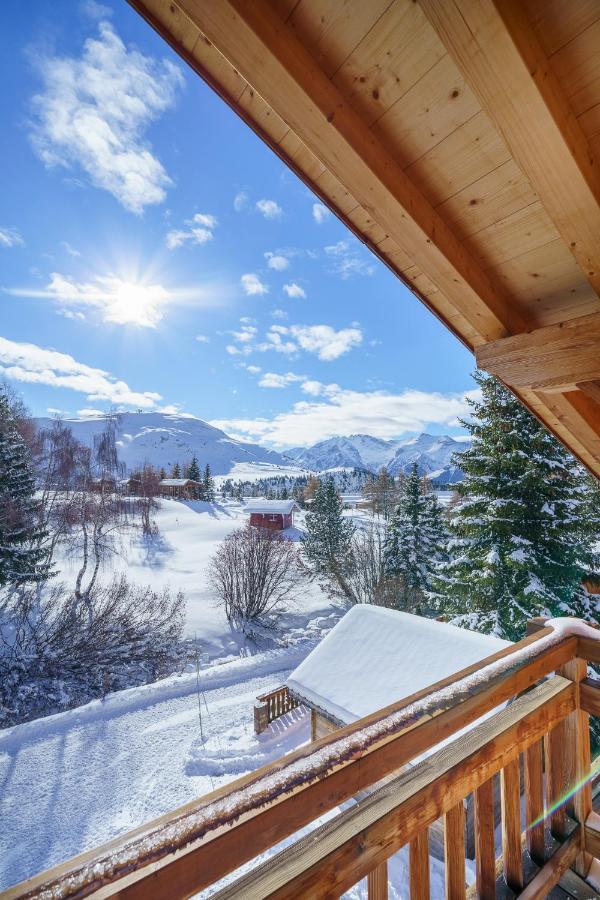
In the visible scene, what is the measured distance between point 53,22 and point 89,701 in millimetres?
12610

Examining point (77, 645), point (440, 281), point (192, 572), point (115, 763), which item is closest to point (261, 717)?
point (115, 763)

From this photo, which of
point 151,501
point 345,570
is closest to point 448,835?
point 345,570

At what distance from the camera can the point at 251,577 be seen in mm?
15047

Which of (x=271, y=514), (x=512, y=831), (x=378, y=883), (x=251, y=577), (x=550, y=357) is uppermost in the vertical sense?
(x=550, y=357)

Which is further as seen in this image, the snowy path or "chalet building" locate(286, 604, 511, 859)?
the snowy path

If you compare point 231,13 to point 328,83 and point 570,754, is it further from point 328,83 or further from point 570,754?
point 570,754

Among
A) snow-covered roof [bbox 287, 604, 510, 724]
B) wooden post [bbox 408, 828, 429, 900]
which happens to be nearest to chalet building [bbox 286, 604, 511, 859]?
snow-covered roof [bbox 287, 604, 510, 724]

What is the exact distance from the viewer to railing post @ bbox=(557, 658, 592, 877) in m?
1.81

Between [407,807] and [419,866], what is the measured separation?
0.33 meters

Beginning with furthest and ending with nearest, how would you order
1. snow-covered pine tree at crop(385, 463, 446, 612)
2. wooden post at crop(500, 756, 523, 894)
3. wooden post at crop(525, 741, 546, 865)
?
snow-covered pine tree at crop(385, 463, 446, 612) < wooden post at crop(525, 741, 546, 865) < wooden post at crop(500, 756, 523, 894)

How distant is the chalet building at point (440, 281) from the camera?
88 cm

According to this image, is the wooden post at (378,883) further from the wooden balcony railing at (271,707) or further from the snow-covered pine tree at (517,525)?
the wooden balcony railing at (271,707)

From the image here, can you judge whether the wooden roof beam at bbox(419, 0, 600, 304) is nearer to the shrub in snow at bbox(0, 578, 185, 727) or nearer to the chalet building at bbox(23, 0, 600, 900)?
the chalet building at bbox(23, 0, 600, 900)

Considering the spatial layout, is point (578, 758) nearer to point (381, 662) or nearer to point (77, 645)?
point (381, 662)
